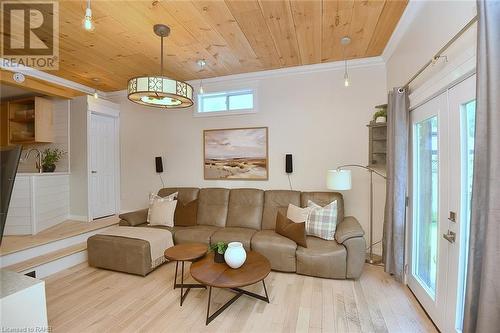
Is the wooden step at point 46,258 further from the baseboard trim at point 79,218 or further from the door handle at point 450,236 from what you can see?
the door handle at point 450,236

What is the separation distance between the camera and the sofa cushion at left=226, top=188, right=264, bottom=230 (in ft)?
11.8

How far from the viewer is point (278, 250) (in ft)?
9.55

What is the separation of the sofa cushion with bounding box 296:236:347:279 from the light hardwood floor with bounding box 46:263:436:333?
0.09 meters

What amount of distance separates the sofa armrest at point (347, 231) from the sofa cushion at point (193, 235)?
1.70m

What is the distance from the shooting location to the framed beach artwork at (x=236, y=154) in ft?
12.8

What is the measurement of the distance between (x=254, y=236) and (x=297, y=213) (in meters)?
0.66

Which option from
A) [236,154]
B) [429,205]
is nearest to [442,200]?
[429,205]

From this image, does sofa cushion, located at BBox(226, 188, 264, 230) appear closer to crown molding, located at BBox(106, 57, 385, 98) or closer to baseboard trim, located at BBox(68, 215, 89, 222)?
crown molding, located at BBox(106, 57, 385, 98)

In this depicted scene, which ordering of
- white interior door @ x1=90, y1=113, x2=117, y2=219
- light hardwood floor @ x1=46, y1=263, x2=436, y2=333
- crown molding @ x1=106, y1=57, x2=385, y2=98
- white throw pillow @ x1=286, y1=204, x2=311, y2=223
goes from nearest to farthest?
light hardwood floor @ x1=46, y1=263, x2=436, y2=333 → white throw pillow @ x1=286, y1=204, x2=311, y2=223 → crown molding @ x1=106, y1=57, x2=385, y2=98 → white interior door @ x1=90, y1=113, x2=117, y2=219

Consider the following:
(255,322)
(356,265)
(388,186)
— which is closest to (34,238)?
(255,322)

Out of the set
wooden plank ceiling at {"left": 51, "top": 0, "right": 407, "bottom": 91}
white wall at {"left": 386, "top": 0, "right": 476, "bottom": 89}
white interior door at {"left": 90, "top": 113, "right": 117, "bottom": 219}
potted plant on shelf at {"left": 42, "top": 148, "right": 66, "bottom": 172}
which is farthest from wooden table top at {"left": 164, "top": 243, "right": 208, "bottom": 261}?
potted plant on shelf at {"left": 42, "top": 148, "right": 66, "bottom": 172}

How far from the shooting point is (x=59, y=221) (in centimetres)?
405

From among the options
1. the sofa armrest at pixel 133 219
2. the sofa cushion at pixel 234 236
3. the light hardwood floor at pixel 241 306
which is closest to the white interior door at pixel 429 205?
the light hardwood floor at pixel 241 306

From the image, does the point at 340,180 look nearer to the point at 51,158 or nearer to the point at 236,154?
the point at 236,154
